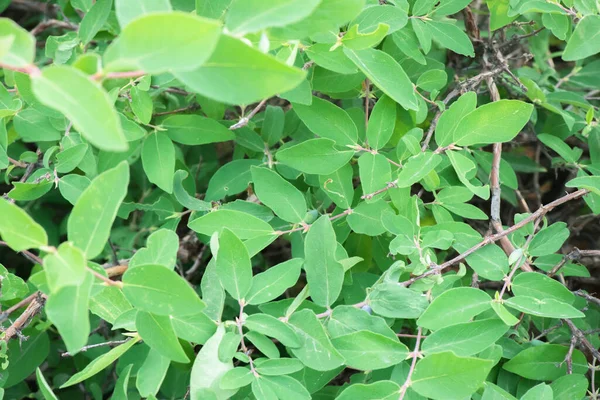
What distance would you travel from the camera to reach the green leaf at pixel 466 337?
1.09m

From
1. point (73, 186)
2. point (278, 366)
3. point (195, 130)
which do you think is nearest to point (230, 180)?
point (195, 130)

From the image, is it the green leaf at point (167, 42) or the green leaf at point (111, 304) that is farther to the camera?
the green leaf at point (111, 304)

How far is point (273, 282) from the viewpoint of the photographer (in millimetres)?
1165

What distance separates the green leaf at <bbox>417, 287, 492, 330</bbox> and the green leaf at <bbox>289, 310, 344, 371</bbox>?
0.56ft

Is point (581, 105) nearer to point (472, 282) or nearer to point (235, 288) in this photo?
point (472, 282)

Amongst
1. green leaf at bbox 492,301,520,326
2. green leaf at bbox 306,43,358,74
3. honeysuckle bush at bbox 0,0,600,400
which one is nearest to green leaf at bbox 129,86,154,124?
honeysuckle bush at bbox 0,0,600,400

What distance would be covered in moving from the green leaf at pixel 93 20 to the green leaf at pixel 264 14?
2.59 feet

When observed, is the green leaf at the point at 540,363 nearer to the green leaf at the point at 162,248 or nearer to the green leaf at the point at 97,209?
the green leaf at the point at 162,248

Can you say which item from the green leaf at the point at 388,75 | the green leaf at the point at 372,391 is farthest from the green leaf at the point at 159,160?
the green leaf at the point at 372,391

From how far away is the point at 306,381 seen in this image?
122cm

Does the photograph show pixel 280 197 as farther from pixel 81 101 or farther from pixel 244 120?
pixel 81 101

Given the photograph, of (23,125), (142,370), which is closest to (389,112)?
(142,370)

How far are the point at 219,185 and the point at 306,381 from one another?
1.78 ft

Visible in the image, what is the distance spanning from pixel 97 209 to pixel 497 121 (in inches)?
30.5
